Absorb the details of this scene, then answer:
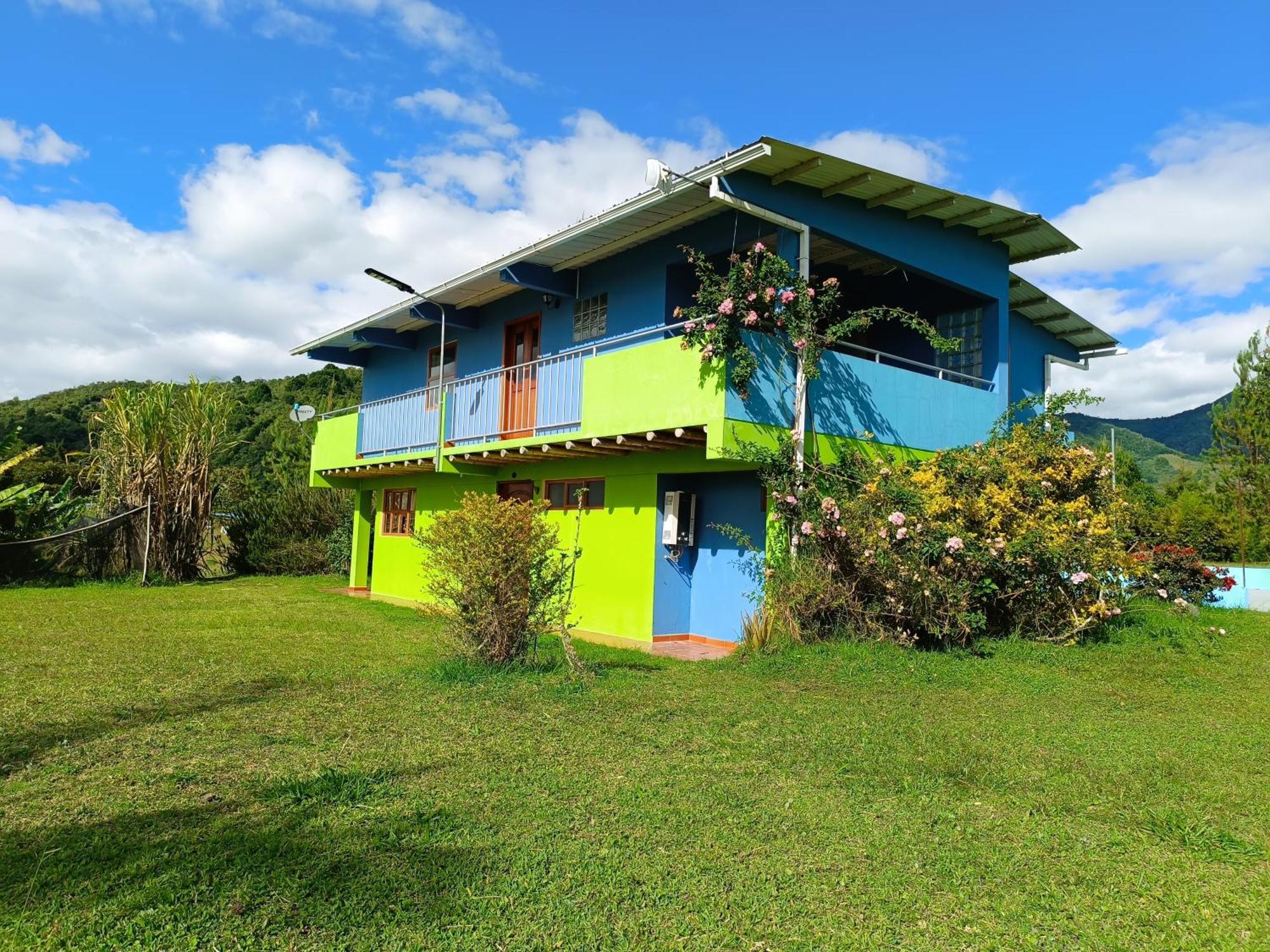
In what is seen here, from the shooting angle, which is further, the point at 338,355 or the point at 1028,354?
the point at 338,355

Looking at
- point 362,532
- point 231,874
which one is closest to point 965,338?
point 231,874

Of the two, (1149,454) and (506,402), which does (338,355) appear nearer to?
(506,402)

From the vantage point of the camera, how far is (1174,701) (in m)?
7.72

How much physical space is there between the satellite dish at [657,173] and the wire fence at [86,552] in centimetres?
1587

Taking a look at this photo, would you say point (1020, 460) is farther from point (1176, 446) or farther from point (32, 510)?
point (1176, 446)

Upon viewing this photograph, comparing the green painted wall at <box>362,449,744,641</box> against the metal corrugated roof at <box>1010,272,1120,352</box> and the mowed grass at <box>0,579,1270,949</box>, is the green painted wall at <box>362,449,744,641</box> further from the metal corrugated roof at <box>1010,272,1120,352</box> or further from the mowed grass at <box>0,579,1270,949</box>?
the metal corrugated roof at <box>1010,272,1120,352</box>

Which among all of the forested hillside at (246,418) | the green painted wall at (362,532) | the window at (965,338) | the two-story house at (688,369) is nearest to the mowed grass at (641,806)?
the two-story house at (688,369)

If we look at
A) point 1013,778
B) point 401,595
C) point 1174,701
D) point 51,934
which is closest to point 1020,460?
point 1174,701

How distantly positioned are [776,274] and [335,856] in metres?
8.20

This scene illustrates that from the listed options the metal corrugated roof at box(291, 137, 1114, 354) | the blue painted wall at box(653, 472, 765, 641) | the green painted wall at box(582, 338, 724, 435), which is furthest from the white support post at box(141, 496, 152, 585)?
the blue painted wall at box(653, 472, 765, 641)

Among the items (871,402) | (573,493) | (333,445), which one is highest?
(871,402)

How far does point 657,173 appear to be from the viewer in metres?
9.97

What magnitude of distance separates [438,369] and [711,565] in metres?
9.23

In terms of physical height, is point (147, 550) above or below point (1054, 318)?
below
